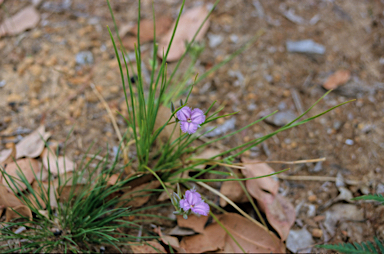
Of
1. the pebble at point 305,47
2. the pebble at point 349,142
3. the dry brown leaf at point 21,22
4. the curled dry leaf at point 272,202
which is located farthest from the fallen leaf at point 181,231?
the dry brown leaf at point 21,22

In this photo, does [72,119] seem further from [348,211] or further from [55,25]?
[348,211]

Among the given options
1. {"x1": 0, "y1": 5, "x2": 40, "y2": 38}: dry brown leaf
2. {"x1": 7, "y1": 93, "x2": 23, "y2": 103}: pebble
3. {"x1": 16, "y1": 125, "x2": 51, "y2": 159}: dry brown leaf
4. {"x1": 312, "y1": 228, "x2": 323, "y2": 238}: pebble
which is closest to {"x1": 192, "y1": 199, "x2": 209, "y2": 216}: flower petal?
{"x1": 312, "y1": 228, "x2": 323, "y2": 238}: pebble

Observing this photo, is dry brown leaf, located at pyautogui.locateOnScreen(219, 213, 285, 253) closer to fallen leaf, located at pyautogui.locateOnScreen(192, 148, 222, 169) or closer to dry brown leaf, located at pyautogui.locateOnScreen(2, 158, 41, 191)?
fallen leaf, located at pyautogui.locateOnScreen(192, 148, 222, 169)

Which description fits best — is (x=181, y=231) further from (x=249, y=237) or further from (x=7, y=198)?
(x=7, y=198)

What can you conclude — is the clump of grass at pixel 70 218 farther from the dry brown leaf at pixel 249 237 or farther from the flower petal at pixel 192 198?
the dry brown leaf at pixel 249 237

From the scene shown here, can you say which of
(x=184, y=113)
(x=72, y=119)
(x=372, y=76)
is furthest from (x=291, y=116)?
(x=72, y=119)

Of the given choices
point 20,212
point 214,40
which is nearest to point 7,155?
point 20,212
